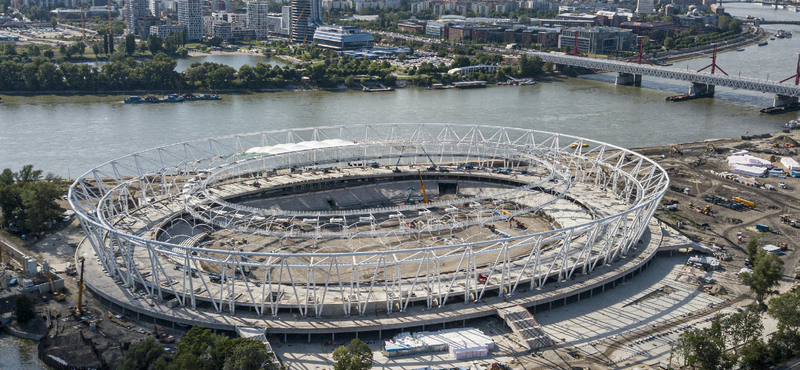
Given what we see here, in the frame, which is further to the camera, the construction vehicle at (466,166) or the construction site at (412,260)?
the construction vehicle at (466,166)

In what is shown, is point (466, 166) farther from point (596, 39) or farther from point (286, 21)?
point (286, 21)

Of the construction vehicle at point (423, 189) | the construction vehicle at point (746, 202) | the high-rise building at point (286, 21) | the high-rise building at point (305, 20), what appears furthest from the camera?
the high-rise building at point (286, 21)

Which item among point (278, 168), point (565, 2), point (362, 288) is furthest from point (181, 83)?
point (565, 2)

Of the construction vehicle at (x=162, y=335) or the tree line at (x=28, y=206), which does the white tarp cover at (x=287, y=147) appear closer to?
the tree line at (x=28, y=206)

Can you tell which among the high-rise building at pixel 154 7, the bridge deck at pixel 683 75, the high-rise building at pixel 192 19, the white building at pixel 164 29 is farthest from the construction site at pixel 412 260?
the high-rise building at pixel 154 7

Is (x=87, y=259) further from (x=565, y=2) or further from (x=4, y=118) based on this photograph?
(x=565, y=2)
